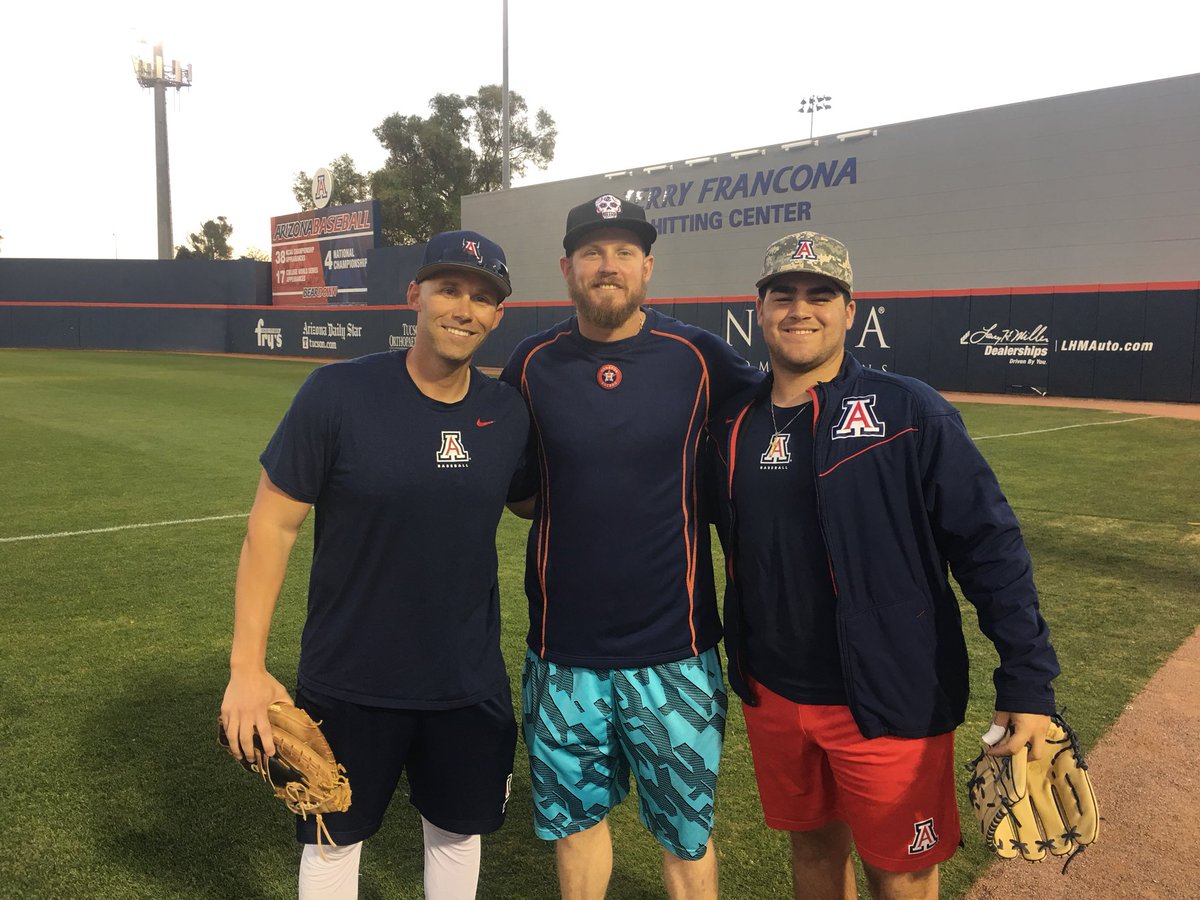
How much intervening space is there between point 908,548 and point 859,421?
0.35m

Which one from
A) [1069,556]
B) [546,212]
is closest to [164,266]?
[546,212]

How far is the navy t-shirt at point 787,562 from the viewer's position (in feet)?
8.00

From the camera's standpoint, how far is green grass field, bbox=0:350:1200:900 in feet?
10.4

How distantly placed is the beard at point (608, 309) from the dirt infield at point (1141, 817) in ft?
7.24

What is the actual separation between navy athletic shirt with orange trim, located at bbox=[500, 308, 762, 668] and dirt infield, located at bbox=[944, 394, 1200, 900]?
1500mm

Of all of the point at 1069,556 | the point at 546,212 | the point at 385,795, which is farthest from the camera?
the point at 546,212

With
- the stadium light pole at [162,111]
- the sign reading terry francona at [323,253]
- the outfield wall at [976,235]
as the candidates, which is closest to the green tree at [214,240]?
the stadium light pole at [162,111]

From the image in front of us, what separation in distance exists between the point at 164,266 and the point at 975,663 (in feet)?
155

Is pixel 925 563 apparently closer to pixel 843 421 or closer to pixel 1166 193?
pixel 843 421

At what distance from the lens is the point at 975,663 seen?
5.06 m

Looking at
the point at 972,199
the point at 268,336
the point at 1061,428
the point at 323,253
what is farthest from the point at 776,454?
the point at 268,336

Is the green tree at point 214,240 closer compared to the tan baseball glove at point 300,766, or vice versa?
the tan baseball glove at point 300,766

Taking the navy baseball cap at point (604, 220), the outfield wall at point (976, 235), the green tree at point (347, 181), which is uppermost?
the green tree at point (347, 181)

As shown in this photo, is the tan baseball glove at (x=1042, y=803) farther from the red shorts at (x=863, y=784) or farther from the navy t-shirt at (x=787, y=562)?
the navy t-shirt at (x=787, y=562)
